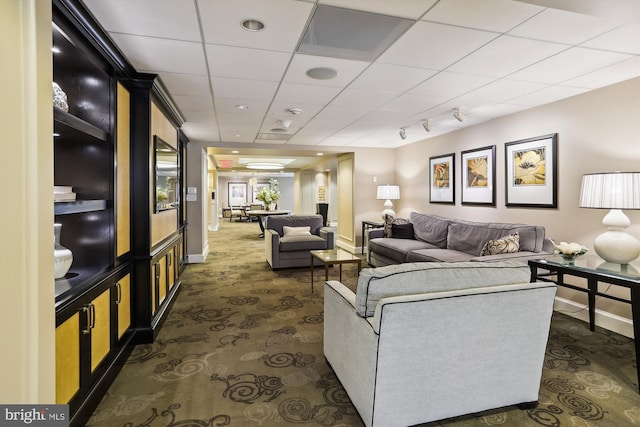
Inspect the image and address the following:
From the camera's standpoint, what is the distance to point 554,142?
3750 millimetres

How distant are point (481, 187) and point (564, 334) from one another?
2.39 m

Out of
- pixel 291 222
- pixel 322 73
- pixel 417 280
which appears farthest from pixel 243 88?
pixel 291 222

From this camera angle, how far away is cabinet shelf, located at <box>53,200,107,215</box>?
1.79 metres

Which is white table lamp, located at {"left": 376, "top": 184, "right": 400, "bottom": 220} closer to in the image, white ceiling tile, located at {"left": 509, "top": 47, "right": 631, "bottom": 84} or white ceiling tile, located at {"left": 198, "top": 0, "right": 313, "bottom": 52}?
white ceiling tile, located at {"left": 509, "top": 47, "right": 631, "bottom": 84}

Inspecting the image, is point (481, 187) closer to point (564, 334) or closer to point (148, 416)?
point (564, 334)

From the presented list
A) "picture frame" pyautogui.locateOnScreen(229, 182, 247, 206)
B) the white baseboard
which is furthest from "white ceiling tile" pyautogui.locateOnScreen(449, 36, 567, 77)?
"picture frame" pyautogui.locateOnScreen(229, 182, 247, 206)

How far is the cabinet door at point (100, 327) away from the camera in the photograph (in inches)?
80.7

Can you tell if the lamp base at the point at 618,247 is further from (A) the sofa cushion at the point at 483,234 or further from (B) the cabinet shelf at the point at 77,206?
(B) the cabinet shelf at the point at 77,206

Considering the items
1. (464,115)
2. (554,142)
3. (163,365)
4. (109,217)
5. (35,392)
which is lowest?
(163,365)

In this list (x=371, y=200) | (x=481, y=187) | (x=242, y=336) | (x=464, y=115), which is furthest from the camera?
(x=371, y=200)

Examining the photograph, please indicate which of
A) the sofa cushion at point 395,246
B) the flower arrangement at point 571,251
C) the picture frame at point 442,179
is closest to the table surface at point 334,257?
the sofa cushion at point 395,246

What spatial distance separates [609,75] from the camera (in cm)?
297

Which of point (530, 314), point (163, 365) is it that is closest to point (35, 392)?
point (163, 365)

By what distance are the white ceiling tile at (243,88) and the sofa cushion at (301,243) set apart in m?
2.60
